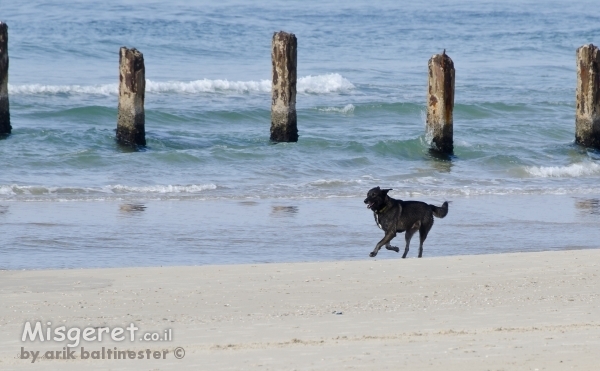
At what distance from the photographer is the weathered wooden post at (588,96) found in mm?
17297

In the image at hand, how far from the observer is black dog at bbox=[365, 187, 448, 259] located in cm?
988

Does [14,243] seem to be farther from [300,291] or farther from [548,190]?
Result: [548,190]

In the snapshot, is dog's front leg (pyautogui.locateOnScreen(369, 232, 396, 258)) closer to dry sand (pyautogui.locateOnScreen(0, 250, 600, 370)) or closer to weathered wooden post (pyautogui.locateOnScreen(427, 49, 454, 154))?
dry sand (pyautogui.locateOnScreen(0, 250, 600, 370))

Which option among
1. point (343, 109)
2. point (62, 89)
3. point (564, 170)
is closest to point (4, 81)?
point (62, 89)

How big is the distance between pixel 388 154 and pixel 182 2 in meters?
32.8

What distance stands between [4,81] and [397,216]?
401 inches

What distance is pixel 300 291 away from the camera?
7.84m

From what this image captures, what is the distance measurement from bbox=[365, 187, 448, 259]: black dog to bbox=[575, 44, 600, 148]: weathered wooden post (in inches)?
322

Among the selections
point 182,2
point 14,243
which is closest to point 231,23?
point 182,2

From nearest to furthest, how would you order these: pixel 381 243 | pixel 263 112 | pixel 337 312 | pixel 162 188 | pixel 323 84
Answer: pixel 337 312 → pixel 381 243 → pixel 162 188 → pixel 263 112 → pixel 323 84

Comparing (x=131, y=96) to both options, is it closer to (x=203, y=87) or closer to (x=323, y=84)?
(x=203, y=87)

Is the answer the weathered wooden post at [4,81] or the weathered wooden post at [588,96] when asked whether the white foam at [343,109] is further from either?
the weathered wooden post at [4,81]

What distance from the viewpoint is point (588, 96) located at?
696 inches

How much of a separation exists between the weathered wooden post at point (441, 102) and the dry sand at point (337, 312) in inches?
298
